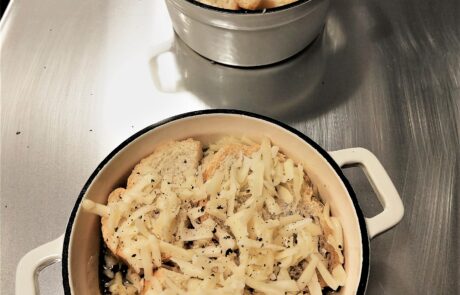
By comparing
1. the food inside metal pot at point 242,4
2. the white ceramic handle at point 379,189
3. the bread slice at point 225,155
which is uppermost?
the food inside metal pot at point 242,4

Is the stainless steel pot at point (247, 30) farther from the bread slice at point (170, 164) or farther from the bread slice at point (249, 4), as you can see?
the bread slice at point (170, 164)

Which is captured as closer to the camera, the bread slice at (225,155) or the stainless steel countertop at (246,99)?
the bread slice at (225,155)

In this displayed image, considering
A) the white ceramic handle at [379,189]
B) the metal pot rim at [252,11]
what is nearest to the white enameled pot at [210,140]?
the white ceramic handle at [379,189]

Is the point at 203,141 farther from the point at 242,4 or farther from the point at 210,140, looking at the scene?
the point at 242,4

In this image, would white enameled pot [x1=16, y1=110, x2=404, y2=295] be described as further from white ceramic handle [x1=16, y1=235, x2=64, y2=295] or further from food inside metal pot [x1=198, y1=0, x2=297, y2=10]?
food inside metal pot [x1=198, y1=0, x2=297, y2=10]

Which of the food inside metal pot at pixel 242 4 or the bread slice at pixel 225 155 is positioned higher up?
the food inside metal pot at pixel 242 4

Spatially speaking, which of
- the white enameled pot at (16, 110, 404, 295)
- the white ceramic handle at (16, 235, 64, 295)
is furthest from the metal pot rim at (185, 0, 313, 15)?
the white ceramic handle at (16, 235, 64, 295)

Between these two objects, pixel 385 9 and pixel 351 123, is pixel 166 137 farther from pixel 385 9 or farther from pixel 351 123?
pixel 385 9

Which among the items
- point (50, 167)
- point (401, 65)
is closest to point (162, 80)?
point (50, 167)
